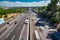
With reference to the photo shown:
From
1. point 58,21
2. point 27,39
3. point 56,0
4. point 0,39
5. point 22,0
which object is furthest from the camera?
point 56,0

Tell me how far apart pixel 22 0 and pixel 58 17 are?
38.5 ft

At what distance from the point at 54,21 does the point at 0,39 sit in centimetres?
2090

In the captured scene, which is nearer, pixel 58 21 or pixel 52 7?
pixel 58 21

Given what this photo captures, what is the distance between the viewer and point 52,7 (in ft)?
198

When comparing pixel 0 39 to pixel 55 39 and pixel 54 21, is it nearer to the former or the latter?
pixel 55 39

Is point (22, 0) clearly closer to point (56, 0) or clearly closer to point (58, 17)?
point (58, 17)

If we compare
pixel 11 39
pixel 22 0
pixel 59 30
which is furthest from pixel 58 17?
pixel 11 39

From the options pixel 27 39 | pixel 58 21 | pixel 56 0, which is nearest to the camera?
pixel 27 39

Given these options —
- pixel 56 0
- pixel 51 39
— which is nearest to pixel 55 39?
pixel 51 39

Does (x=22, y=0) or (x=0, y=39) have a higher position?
(x=22, y=0)

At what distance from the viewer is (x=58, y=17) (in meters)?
43.1

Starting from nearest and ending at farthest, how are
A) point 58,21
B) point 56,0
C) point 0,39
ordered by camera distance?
point 0,39, point 58,21, point 56,0

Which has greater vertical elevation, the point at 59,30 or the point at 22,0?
the point at 22,0

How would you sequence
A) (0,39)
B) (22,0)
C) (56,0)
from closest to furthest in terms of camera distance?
(0,39) → (22,0) → (56,0)
